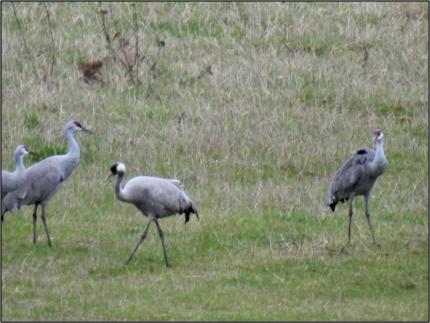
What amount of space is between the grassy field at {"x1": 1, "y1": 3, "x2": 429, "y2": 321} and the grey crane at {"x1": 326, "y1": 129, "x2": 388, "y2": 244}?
274 mm

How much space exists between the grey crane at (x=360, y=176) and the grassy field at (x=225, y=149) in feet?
0.90

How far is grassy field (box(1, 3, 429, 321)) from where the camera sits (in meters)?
9.21

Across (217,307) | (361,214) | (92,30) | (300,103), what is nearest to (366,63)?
(300,103)

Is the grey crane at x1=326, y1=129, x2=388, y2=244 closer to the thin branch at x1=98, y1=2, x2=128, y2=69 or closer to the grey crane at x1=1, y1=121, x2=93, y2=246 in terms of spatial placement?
the grey crane at x1=1, y1=121, x2=93, y2=246

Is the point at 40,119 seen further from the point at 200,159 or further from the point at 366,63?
the point at 366,63

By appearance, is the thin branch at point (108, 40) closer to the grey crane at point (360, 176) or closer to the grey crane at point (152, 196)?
the grey crane at point (360, 176)

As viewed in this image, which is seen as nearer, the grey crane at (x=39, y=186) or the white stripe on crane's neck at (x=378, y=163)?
the grey crane at (x=39, y=186)

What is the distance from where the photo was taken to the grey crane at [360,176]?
35.4ft

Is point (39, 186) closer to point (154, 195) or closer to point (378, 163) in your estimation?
point (154, 195)

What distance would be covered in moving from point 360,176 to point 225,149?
9.03ft

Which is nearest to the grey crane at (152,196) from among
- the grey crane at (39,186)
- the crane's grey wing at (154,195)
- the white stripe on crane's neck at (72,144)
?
the crane's grey wing at (154,195)

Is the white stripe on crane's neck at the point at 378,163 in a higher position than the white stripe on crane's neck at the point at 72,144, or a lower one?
lower

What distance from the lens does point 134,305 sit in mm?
8734

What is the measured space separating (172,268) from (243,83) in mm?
5926
